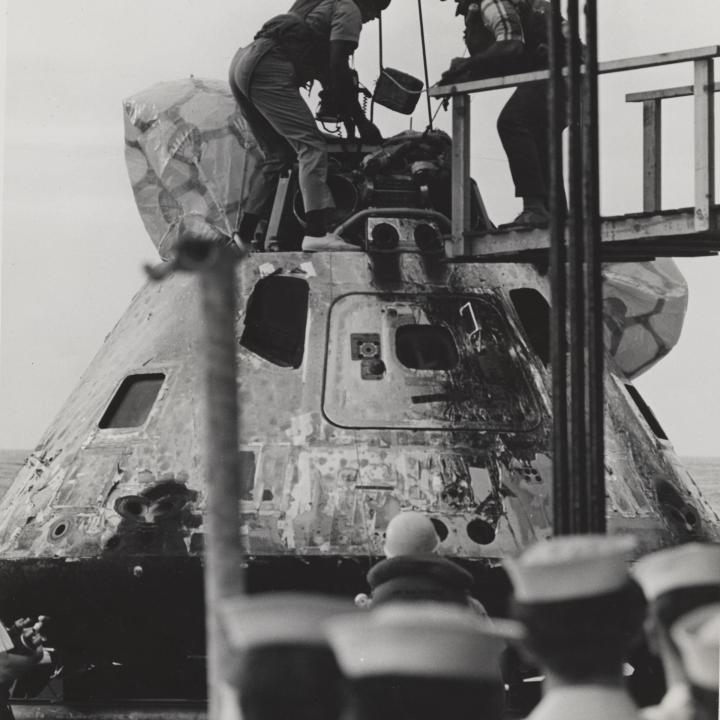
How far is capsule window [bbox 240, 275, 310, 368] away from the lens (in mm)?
8578

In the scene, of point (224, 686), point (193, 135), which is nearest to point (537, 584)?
point (224, 686)

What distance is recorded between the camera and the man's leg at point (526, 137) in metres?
9.48

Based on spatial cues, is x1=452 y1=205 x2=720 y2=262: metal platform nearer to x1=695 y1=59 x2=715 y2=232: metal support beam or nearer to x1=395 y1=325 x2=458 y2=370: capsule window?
x1=695 y1=59 x2=715 y2=232: metal support beam

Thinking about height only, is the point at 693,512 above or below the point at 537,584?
below

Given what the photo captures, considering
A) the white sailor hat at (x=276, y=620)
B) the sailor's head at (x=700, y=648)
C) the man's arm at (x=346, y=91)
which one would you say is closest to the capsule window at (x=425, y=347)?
the man's arm at (x=346, y=91)

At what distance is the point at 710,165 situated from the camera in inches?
311

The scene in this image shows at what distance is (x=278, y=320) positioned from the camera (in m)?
8.77

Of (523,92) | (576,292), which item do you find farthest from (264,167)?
(576,292)

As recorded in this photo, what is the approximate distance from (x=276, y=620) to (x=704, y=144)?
5.57 metres

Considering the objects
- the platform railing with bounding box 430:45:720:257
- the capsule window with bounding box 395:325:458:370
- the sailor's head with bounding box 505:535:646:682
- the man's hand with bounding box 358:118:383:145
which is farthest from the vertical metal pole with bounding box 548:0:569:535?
the man's hand with bounding box 358:118:383:145

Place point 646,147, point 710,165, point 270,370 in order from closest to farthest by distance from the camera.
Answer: point 710,165, point 270,370, point 646,147

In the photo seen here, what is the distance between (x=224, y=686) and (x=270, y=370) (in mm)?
5559

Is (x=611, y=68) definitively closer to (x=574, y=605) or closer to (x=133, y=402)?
(x=133, y=402)

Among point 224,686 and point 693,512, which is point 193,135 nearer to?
point 693,512
